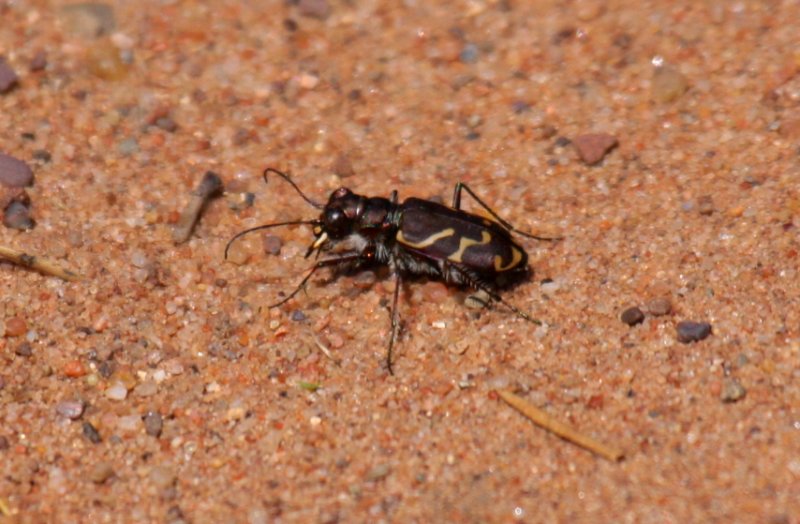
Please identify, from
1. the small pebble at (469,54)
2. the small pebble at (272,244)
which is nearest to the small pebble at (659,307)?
the small pebble at (272,244)

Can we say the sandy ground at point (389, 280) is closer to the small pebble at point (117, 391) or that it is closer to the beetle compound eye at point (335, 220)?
the small pebble at point (117, 391)

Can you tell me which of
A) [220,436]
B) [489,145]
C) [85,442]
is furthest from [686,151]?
[85,442]

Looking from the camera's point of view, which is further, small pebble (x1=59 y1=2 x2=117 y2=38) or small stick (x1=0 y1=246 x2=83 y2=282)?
small pebble (x1=59 y1=2 x2=117 y2=38)

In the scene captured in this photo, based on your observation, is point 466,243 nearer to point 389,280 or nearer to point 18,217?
point 389,280

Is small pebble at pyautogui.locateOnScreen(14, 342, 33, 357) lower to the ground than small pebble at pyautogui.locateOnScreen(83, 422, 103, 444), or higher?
higher

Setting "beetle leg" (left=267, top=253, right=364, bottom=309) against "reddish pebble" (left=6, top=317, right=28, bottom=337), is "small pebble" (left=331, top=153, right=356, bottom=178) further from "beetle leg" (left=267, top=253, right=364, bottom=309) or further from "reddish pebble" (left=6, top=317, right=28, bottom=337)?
"reddish pebble" (left=6, top=317, right=28, bottom=337)

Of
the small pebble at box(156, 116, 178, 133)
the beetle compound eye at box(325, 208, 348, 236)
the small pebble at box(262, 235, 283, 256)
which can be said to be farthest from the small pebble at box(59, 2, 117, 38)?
the beetle compound eye at box(325, 208, 348, 236)

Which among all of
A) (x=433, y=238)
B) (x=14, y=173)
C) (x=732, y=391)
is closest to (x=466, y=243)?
(x=433, y=238)
